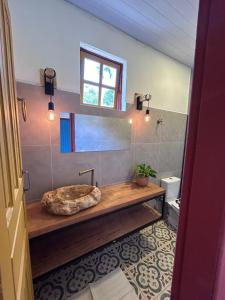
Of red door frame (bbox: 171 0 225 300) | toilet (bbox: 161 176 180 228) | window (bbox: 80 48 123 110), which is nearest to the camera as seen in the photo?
red door frame (bbox: 171 0 225 300)

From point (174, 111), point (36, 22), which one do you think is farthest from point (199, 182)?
point (174, 111)

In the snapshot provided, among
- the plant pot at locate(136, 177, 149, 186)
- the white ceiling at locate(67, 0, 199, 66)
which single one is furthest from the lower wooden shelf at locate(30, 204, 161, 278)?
the white ceiling at locate(67, 0, 199, 66)

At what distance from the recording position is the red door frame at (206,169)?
36 centimetres

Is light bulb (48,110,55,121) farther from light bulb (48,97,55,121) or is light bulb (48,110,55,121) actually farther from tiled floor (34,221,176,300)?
tiled floor (34,221,176,300)

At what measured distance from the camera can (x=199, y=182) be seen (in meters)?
0.41

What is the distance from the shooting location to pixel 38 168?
4.66 feet

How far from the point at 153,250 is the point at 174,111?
2013 mm

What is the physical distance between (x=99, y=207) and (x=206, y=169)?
117 cm

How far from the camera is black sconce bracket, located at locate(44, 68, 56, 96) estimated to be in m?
1.32

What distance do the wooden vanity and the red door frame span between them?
971 millimetres

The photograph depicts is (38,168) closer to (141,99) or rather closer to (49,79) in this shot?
(49,79)

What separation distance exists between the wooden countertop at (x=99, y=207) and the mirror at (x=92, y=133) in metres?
0.52

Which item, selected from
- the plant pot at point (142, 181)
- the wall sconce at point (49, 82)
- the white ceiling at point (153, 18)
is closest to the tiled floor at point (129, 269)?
the plant pot at point (142, 181)

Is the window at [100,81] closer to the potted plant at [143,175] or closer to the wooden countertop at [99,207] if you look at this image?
the potted plant at [143,175]
